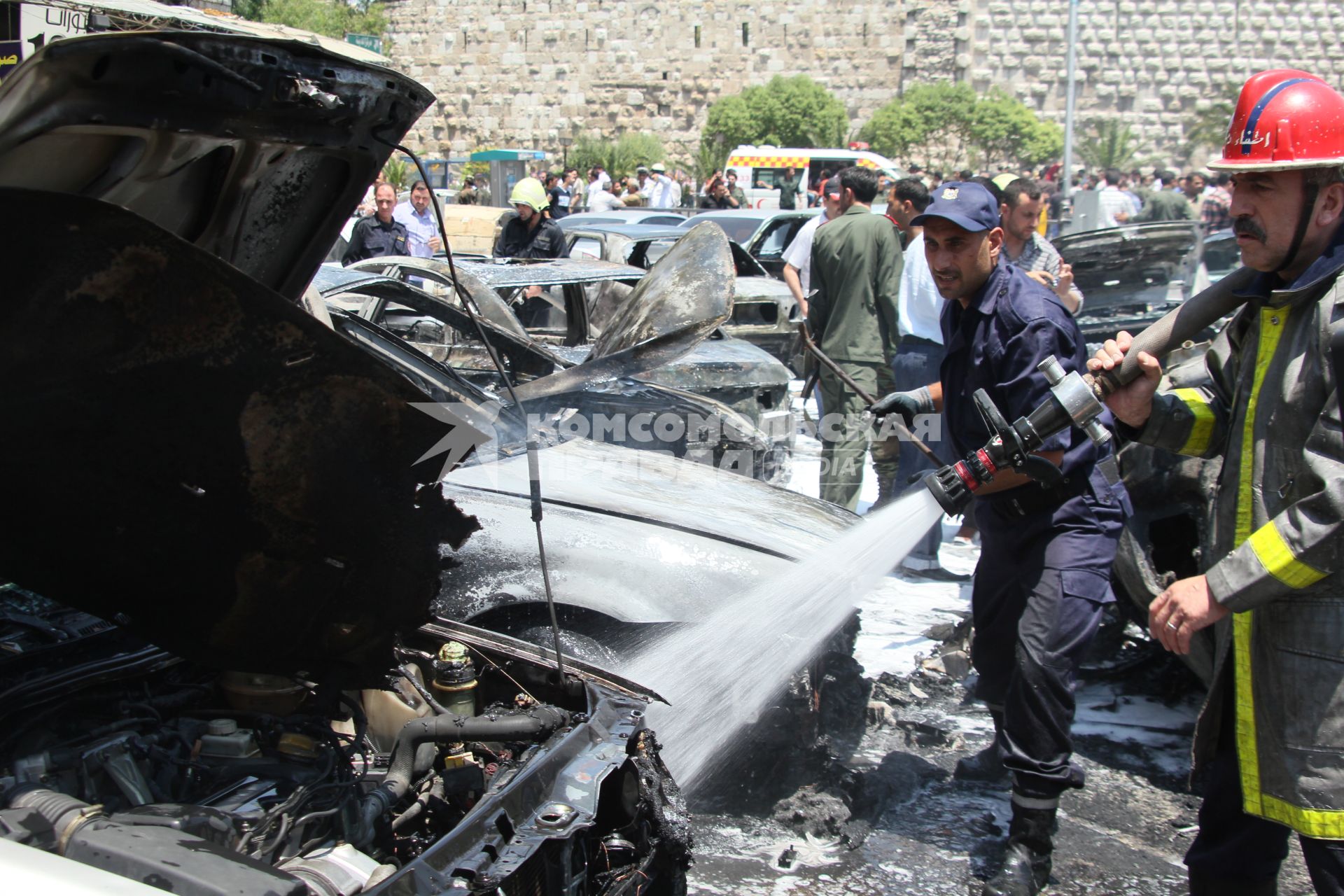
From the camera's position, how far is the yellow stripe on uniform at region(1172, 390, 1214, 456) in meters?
2.87

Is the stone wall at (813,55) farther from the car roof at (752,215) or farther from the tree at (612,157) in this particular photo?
the car roof at (752,215)

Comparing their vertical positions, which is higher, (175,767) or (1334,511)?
(1334,511)

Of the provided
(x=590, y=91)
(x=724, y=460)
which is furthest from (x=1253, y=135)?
(x=590, y=91)

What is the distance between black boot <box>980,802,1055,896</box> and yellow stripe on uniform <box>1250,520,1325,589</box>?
1250 mm

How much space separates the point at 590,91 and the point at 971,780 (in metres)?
41.9

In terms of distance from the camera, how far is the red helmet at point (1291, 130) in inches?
93.0

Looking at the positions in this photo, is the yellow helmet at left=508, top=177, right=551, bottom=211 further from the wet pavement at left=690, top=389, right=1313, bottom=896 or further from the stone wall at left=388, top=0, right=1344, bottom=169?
the stone wall at left=388, top=0, right=1344, bottom=169

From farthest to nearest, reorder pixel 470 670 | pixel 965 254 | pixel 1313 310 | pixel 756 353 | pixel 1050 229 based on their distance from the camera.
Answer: pixel 1050 229, pixel 756 353, pixel 965 254, pixel 470 670, pixel 1313 310

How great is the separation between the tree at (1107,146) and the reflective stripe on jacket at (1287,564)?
3607 centimetres

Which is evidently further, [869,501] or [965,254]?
[869,501]

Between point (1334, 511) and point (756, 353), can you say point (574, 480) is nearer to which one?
point (1334, 511)

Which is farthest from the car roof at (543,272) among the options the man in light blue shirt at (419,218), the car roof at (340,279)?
the man in light blue shirt at (419,218)

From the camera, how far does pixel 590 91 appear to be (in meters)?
43.1

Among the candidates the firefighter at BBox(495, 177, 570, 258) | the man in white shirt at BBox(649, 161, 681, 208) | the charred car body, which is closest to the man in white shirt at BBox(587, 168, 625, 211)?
the man in white shirt at BBox(649, 161, 681, 208)
